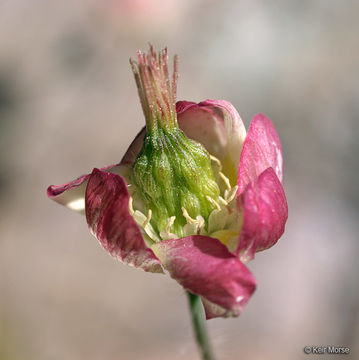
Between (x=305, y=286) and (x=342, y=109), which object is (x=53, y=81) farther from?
(x=305, y=286)

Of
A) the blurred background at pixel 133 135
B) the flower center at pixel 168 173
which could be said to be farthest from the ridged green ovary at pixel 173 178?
the blurred background at pixel 133 135

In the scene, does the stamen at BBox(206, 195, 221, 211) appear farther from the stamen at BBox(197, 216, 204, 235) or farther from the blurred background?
the blurred background

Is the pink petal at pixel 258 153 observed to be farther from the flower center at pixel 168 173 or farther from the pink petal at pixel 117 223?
the pink petal at pixel 117 223

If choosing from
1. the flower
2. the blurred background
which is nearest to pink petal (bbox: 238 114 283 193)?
the flower

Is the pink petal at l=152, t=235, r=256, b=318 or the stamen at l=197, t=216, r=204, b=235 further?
the stamen at l=197, t=216, r=204, b=235


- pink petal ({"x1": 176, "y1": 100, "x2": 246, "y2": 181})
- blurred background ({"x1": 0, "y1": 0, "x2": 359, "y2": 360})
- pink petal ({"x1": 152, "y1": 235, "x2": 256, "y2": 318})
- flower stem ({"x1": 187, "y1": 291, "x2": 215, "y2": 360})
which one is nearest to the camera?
pink petal ({"x1": 152, "y1": 235, "x2": 256, "y2": 318})

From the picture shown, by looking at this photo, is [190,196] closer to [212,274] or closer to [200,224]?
[200,224]

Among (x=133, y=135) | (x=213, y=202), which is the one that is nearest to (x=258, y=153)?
(x=213, y=202)

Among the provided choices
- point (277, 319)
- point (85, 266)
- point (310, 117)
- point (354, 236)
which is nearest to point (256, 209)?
point (277, 319)
